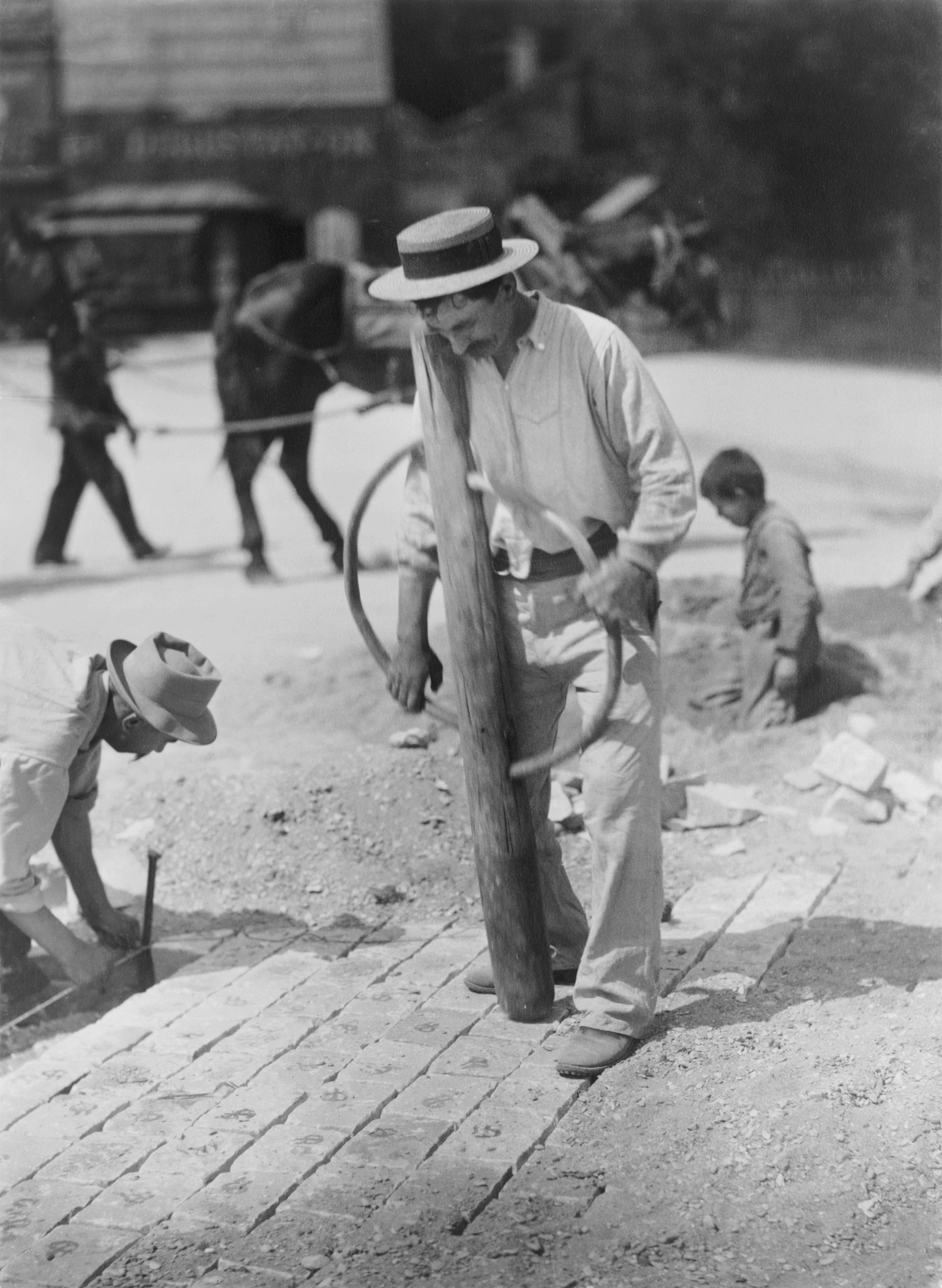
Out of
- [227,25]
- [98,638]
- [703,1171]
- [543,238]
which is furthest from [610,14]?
[703,1171]

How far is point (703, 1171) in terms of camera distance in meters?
3.70

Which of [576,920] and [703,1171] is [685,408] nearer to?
[576,920]

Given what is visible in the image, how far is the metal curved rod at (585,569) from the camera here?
12.7ft

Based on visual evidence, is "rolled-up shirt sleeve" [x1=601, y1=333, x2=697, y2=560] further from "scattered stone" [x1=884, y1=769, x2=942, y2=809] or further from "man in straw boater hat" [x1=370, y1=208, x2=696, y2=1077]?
"scattered stone" [x1=884, y1=769, x2=942, y2=809]

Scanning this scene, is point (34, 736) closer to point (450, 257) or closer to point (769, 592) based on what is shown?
point (450, 257)

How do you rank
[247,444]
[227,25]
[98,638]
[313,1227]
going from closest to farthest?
[313,1227] → [227,25] → [98,638] → [247,444]

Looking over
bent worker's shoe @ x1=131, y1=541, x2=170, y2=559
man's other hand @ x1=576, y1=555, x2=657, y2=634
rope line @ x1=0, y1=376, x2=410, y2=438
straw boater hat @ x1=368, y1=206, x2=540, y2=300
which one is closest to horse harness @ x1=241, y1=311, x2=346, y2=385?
rope line @ x1=0, y1=376, x2=410, y2=438

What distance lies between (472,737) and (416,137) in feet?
11.7

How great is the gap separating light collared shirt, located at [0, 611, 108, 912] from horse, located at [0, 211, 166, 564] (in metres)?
2.89

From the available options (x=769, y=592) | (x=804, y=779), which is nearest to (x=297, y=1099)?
→ (x=804, y=779)

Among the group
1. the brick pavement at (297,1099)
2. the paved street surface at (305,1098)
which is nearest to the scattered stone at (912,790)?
the paved street surface at (305,1098)

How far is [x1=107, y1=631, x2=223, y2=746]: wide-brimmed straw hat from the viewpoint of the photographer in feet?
15.7

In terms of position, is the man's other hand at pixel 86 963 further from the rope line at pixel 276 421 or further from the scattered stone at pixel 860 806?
the rope line at pixel 276 421

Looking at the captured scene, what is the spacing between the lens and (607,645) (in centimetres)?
399
